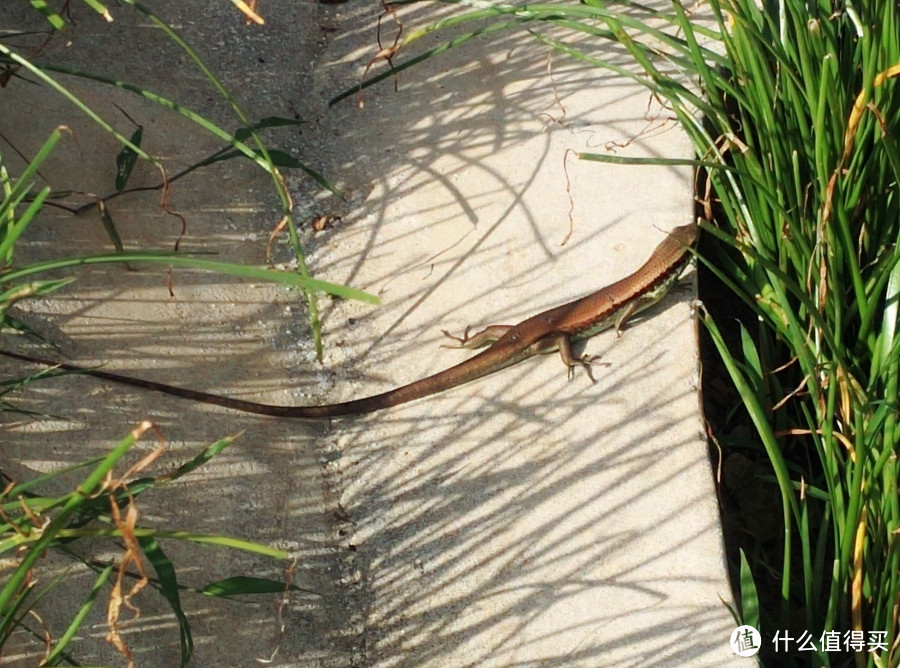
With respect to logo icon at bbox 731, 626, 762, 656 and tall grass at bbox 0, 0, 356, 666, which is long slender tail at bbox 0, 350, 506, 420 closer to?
tall grass at bbox 0, 0, 356, 666

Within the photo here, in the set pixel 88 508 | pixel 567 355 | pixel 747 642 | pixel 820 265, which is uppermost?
pixel 88 508

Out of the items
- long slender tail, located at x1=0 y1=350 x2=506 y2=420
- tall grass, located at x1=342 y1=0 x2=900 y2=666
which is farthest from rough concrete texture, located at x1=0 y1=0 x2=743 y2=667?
tall grass, located at x1=342 y1=0 x2=900 y2=666

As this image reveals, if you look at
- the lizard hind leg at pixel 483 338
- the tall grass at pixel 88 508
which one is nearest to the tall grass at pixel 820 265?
the lizard hind leg at pixel 483 338

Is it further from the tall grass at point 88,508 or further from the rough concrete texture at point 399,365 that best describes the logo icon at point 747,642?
the tall grass at point 88,508

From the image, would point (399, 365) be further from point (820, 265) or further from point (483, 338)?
point (820, 265)

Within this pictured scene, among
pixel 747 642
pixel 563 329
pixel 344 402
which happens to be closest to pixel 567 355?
pixel 563 329

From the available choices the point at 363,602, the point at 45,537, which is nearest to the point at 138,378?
the point at 363,602

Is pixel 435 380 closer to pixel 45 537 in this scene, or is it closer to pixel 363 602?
pixel 363 602
